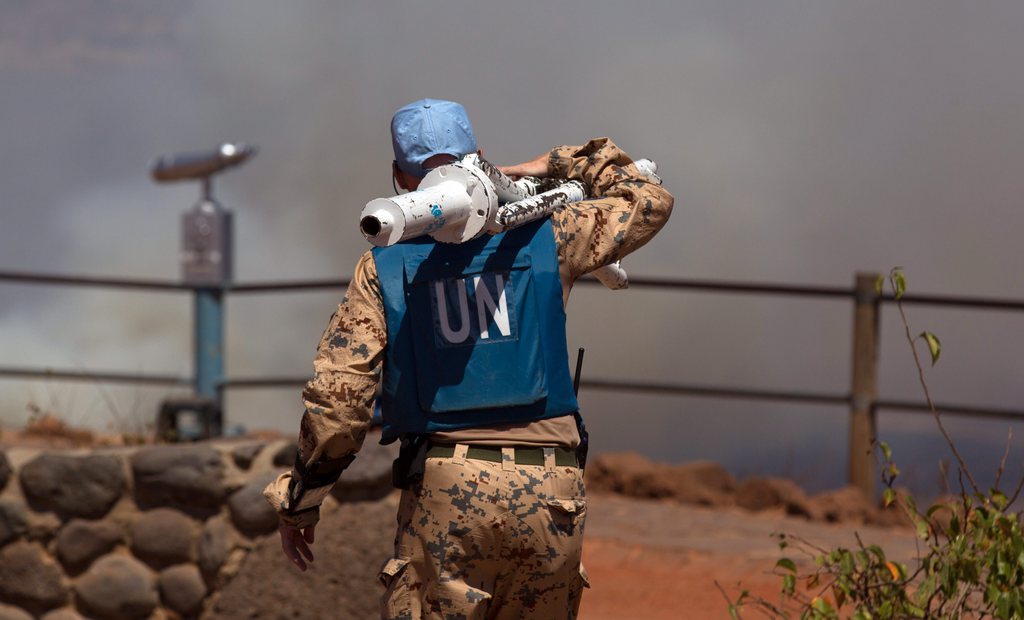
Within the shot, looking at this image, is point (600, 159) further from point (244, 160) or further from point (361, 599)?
point (244, 160)

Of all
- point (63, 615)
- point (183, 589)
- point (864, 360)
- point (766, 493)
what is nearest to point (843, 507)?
point (766, 493)

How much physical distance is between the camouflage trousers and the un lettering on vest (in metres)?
0.24

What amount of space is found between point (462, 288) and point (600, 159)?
0.51 metres

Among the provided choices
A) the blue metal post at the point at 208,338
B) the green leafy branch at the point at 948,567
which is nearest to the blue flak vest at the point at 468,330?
the green leafy branch at the point at 948,567

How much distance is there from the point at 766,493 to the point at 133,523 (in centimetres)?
347

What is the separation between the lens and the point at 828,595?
18.7 ft

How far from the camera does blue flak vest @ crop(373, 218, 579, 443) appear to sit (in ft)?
10.1

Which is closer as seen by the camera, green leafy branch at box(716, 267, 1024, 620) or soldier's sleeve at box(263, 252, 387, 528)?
soldier's sleeve at box(263, 252, 387, 528)

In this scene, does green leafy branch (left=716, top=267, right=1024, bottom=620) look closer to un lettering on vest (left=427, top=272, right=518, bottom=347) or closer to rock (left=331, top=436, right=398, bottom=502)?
un lettering on vest (left=427, top=272, right=518, bottom=347)

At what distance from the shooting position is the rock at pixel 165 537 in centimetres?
622

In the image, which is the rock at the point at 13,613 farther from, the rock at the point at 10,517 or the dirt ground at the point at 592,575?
the dirt ground at the point at 592,575

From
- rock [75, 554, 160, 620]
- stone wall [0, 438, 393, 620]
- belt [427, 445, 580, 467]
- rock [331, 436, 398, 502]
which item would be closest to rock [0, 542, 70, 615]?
stone wall [0, 438, 393, 620]

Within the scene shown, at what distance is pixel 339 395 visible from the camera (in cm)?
300

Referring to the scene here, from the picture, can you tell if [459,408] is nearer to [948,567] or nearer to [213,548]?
[948,567]
